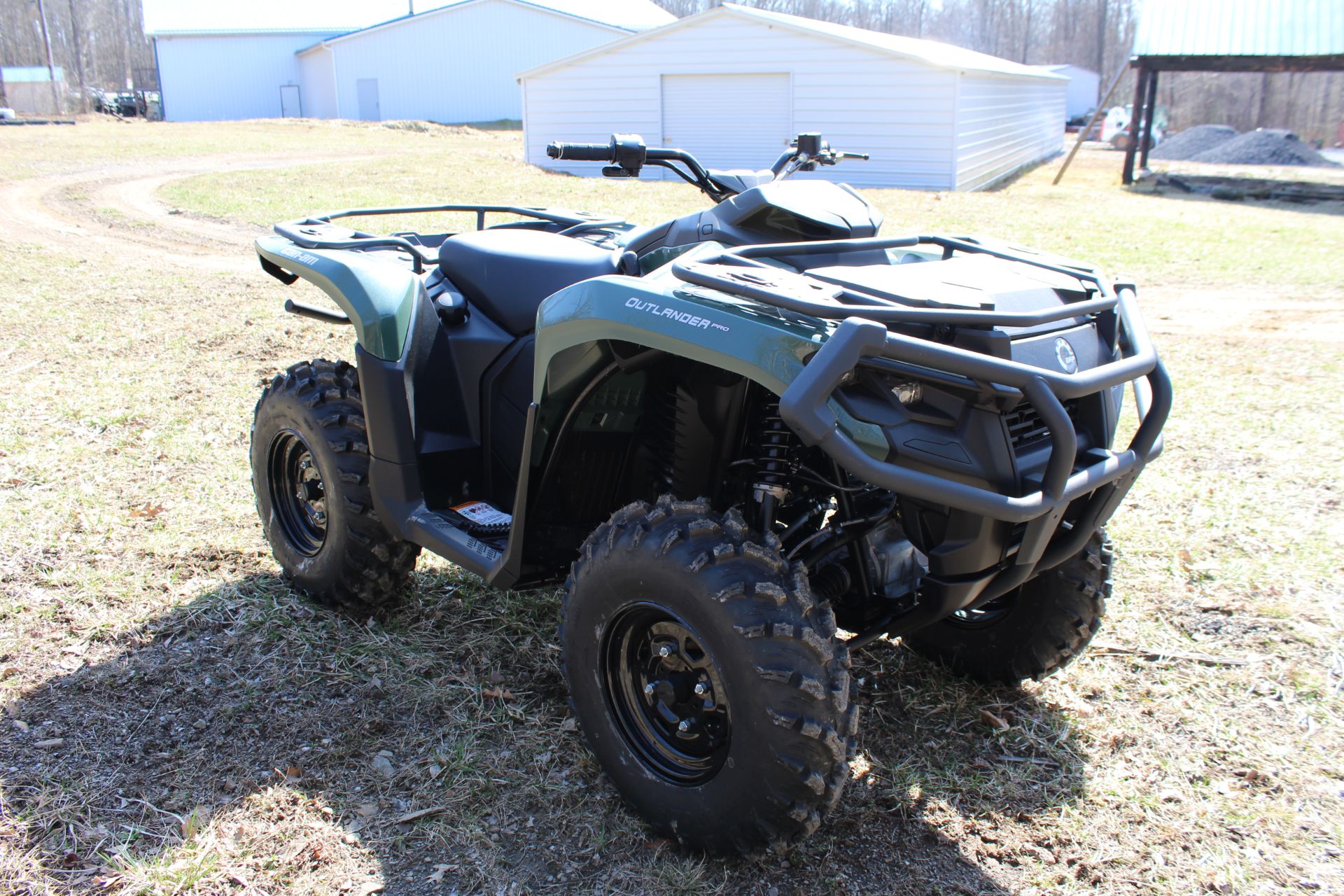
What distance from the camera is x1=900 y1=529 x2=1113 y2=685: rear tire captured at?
3102 millimetres

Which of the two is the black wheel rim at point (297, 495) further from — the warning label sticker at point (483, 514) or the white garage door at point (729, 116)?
the white garage door at point (729, 116)

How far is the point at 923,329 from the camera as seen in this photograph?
2.32 metres

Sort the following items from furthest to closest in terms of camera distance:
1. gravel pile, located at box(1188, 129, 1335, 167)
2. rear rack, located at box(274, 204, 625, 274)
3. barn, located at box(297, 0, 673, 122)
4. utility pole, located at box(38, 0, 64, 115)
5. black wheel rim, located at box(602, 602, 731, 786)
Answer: utility pole, located at box(38, 0, 64, 115)
barn, located at box(297, 0, 673, 122)
gravel pile, located at box(1188, 129, 1335, 167)
rear rack, located at box(274, 204, 625, 274)
black wheel rim, located at box(602, 602, 731, 786)

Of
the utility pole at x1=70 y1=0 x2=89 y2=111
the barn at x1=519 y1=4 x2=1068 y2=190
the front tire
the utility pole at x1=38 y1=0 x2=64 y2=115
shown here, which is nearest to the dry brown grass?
the front tire

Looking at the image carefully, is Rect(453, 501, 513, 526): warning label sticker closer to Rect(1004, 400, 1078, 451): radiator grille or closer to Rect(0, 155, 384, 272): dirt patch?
Rect(1004, 400, 1078, 451): radiator grille

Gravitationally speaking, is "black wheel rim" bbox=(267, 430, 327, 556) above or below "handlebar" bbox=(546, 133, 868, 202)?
below

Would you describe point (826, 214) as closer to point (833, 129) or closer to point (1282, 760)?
point (1282, 760)

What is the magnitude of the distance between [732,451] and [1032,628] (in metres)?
1.14

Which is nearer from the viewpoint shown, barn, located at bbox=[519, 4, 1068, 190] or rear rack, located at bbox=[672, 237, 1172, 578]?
rear rack, located at bbox=[672, 237, 1172, 578]

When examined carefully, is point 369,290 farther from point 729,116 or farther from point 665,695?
point 729,116

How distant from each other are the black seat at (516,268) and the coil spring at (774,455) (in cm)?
82

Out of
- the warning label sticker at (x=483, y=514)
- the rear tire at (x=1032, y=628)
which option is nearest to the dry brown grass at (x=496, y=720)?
the rear tire at (x=1032, y=628)

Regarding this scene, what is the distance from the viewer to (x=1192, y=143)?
35.7 meters

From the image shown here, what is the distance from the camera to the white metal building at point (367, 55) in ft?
128
